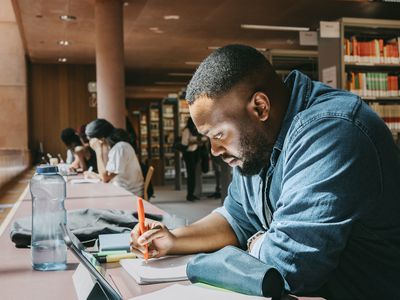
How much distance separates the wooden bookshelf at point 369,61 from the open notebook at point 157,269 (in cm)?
479

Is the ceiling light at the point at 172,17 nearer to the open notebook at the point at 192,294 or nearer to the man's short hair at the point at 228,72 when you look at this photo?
the man's short hair at the point at 228,72

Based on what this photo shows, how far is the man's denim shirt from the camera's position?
0.92 m

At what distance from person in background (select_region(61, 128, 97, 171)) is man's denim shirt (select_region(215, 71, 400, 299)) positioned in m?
5.36

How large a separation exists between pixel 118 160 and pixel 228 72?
10.9 ft

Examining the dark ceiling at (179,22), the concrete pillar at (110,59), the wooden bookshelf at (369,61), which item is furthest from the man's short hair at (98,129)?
the dark ceiling at (179,22)

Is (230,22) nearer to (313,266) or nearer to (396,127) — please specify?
(396,127)

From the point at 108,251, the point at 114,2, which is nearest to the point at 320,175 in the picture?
the point at 108,251

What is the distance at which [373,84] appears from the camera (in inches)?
233

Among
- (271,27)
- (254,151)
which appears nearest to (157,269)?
(254,151)

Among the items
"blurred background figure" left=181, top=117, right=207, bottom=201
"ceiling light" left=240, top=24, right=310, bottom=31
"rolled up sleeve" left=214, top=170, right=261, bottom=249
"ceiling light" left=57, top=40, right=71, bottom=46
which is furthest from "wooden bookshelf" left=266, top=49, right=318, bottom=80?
"rolled up sleeve" left=214, top=170, right=261, bottom=249

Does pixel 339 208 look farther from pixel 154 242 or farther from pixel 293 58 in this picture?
pixel 293 58

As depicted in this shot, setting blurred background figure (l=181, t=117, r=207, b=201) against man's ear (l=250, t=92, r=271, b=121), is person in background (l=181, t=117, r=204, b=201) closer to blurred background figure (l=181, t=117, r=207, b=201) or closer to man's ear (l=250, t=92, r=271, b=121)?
blurred background figure (l=181, t=117, r=207, b=201)

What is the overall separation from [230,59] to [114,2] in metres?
5.86

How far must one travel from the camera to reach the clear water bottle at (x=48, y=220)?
4.01 ft
